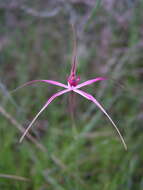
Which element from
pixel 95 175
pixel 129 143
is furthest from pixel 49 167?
pixel 129 143

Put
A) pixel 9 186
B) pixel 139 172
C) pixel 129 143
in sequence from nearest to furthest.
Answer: pixel 9 186
pixel 139 172
pixel 129 143

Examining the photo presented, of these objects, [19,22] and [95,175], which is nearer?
[95,175]

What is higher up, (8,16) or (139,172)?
(8,16)

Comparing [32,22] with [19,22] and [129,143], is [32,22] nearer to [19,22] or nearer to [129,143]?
[19,22]

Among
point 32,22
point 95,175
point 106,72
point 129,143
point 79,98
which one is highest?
point 32,22

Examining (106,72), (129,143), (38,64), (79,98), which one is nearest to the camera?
(129,143)

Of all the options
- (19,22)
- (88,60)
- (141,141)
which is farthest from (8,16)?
(141,141)
